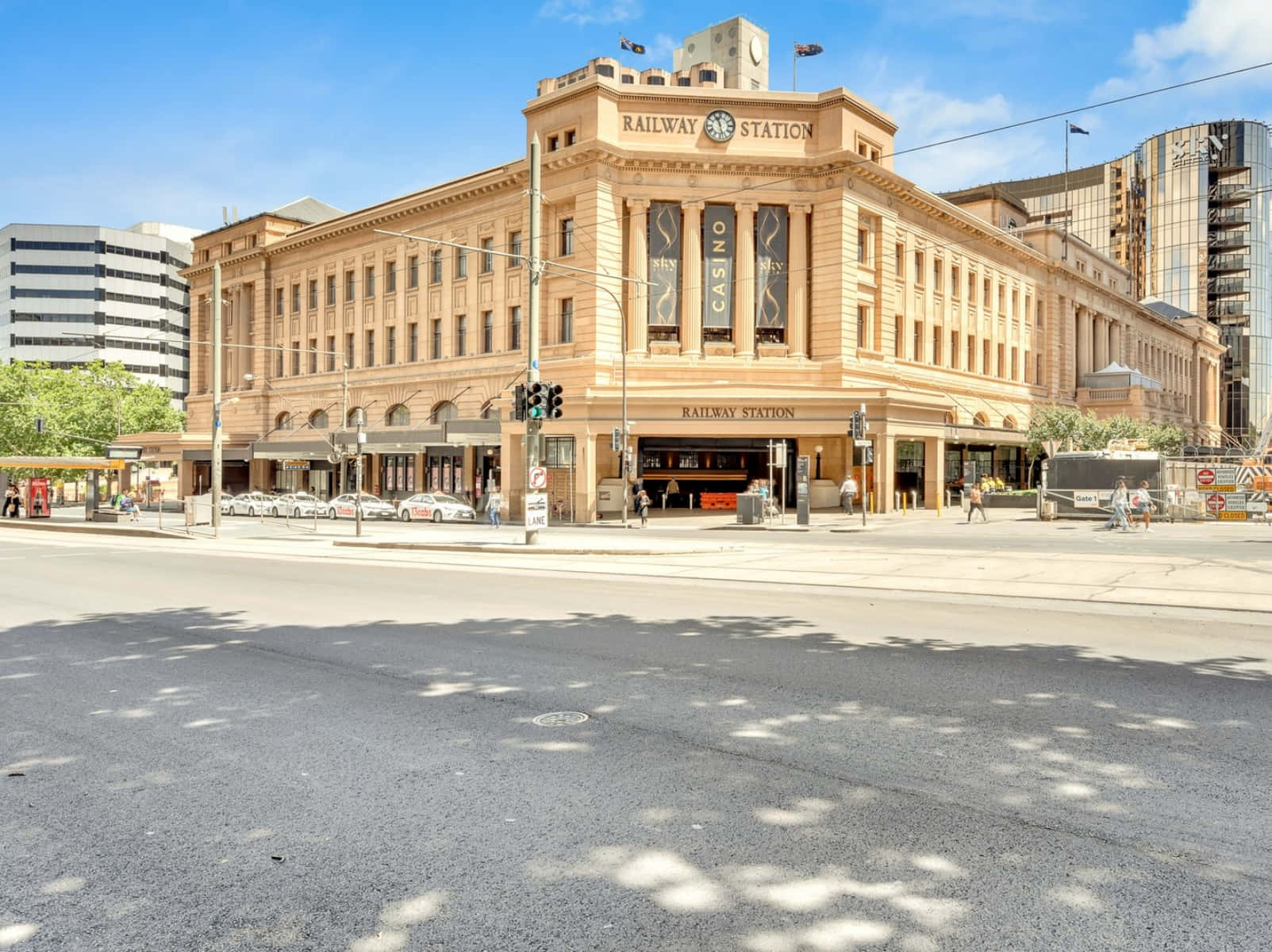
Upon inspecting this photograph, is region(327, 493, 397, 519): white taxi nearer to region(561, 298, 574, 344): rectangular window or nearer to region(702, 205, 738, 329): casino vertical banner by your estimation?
region(561, 298, 574, 344): rectangular window

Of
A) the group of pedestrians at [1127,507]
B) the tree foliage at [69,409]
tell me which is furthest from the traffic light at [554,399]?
the tree foliage at [69,409]

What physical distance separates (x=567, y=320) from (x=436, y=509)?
10.6m

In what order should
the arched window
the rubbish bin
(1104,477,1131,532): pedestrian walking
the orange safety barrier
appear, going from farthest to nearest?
1. the arched window
2. the orange safety barrier
3. the rubbish bin
4. (1104,477,1131,532): pedestrian walking

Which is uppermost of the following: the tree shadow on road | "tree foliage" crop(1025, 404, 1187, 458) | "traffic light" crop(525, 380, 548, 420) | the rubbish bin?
"tree foliage" crop(1025, 404, 1187, 458)

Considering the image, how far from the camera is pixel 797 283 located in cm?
4178

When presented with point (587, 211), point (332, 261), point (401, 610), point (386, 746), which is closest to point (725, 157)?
point (587, 211)

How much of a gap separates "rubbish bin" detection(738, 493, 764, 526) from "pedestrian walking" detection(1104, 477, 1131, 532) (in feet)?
36.8

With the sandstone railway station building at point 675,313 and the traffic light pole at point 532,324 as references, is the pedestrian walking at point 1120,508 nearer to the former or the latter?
the sandstone railway station building at point 675,313

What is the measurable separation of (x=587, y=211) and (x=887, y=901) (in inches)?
1554

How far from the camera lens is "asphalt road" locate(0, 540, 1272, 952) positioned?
361 centimetres

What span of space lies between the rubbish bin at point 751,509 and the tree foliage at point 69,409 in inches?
2181

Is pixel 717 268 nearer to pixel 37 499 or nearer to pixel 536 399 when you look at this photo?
pixel 536 399

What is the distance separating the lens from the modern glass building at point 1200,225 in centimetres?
9688

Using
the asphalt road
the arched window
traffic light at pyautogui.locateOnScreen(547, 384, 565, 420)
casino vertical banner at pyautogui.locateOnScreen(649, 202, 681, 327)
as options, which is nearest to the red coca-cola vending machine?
the arched window
